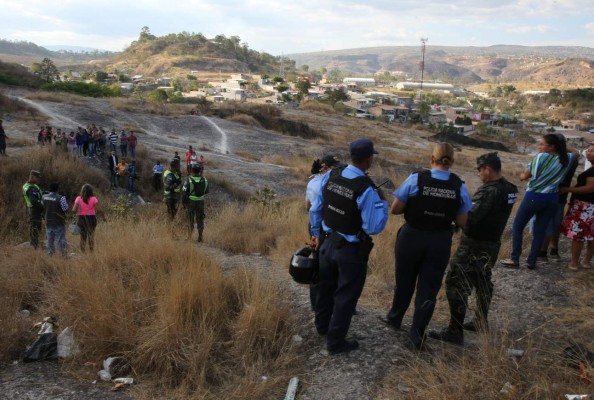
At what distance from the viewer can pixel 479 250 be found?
150 inches

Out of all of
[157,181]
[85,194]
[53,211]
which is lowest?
[157,181]

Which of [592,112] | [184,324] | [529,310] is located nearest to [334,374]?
[184,324]

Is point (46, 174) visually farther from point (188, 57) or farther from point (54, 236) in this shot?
point (188, 57)

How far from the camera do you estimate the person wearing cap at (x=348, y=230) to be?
10.6 ft

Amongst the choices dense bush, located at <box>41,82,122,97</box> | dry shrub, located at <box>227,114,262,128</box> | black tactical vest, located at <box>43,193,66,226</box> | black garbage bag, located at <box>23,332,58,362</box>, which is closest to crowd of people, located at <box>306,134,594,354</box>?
black garbage bag, located at <box>23,332,58,362</box>

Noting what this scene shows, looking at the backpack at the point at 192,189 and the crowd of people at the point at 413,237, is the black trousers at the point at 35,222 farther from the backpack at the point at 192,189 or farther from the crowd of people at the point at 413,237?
the crowd of people at the point at 413,237

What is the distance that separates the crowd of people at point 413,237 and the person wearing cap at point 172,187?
17.1ft

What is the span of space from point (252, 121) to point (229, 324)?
36.3m

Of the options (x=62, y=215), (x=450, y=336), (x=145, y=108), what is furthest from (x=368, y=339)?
(x=145, y=108)

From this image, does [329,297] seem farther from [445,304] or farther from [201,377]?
[445,304]

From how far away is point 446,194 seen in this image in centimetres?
333

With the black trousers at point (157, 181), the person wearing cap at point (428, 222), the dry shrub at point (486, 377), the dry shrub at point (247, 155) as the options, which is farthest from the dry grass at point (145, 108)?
the dry shrub at point (486, 377)

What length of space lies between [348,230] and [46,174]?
464 inches

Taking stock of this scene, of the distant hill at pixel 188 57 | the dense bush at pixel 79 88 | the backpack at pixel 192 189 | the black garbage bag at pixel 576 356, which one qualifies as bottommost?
the black garbage bag at pixel 576 356
